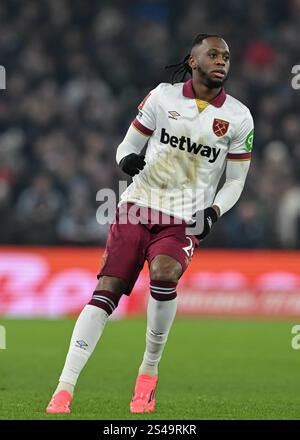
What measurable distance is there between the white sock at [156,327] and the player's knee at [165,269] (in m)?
0.19

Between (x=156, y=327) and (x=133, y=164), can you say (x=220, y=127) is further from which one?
(x=156, y=327)

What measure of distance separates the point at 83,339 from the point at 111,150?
36.1 feet

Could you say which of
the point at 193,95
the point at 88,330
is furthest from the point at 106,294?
the point at 193,95

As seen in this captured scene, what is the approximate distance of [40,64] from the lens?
751 inches

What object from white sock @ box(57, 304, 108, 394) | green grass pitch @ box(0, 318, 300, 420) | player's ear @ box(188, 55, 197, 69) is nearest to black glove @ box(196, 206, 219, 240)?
white sock @ box(57, 304, 108, 394)

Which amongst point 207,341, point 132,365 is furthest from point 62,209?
point 132,365

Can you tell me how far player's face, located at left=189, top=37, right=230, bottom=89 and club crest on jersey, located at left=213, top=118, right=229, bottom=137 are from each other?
0.75 feet

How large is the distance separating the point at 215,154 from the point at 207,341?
19.2ft

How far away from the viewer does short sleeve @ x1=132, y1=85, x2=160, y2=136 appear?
748cm

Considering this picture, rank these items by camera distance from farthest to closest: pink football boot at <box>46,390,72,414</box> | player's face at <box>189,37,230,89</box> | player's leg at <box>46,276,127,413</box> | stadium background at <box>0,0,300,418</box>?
1. stadium background at <box>0,0,300,418</box>
2. player's face at <box>189,37,230,89</box>
3. player's leg at <box>46,276,127,413</box>
4. pink football boot at <box>46,390,72,414</box>

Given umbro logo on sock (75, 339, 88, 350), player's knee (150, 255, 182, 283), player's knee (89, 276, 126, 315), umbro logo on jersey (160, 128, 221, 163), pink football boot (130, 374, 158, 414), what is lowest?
pink football boot (130, 374, 158, 414)

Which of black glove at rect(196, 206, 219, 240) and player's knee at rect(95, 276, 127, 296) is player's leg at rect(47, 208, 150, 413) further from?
black glove at rect(196, 206, 219, 240)

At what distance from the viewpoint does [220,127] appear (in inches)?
294

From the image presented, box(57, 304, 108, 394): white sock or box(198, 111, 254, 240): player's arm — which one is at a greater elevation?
box(198, 111, 254, 240): player's arm
